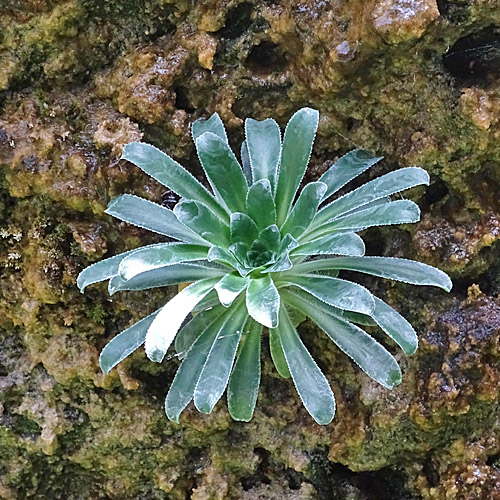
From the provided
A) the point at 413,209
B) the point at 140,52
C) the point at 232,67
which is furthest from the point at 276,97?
the point at 413,209

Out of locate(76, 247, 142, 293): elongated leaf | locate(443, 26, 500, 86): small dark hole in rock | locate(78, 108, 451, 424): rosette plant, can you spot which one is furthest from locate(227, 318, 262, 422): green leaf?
locate(443, 26, 500, 86): small dark hole in rock

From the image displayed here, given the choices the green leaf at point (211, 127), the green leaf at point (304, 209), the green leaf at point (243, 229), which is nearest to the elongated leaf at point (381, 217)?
the green leaf at point (304, 209)

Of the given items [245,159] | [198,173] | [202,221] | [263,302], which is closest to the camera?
[263,302]

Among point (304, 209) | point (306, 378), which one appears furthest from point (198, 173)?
point (306, 378)

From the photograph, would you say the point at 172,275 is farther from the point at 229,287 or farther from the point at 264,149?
the point at 264,149

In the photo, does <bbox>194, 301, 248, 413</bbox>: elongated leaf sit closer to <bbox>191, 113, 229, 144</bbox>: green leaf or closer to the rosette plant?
the rosette plant

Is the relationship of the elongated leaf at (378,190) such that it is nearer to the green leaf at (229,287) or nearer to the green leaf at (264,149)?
the green leaf at (264,149)
